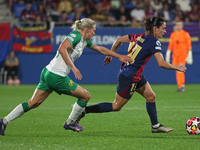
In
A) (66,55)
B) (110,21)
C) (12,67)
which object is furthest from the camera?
(110,21)

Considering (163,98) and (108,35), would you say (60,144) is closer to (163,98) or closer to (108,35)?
(163,98)

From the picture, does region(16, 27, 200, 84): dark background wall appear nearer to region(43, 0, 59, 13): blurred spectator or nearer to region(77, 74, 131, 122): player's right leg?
region(43, 0, 59, 13): blurred spectator

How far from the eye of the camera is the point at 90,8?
21.1 metres

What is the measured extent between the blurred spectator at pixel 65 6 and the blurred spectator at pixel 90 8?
913 millimetres

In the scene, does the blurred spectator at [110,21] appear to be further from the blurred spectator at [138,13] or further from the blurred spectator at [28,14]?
the blurred spectator at [28,14]

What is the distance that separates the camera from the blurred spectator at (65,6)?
824 inches

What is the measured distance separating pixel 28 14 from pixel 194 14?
8951mm

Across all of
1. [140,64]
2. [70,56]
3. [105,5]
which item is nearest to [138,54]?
[140,64]

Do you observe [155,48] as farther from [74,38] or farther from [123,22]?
[123,22]

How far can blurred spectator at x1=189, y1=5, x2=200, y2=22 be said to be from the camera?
21.3m

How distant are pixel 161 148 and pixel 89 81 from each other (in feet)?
49.8

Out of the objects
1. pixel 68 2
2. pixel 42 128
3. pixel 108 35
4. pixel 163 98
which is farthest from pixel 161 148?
pixel 68 2

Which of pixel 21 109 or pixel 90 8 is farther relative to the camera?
pixel 90 8

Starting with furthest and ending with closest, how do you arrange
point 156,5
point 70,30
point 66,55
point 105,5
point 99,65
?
1. point 156,5
2. point 105,5
3. point 99,65
4. point 70,30
5. point 66,55
